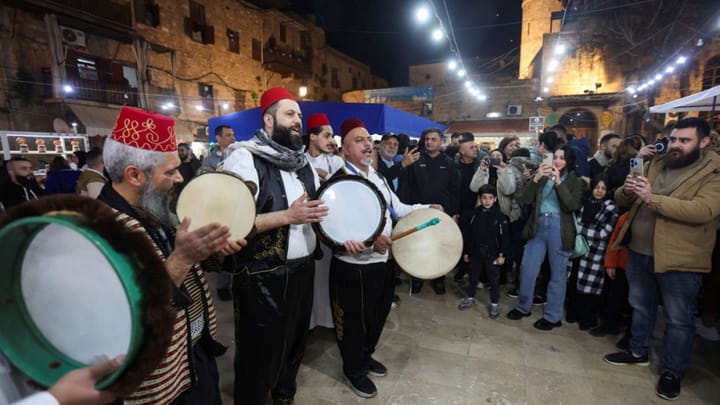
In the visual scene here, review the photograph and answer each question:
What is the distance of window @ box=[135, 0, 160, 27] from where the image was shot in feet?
52.0

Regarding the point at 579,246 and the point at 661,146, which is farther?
the point at 579,246

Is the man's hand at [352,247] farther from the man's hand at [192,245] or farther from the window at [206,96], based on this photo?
the window at [206,96]

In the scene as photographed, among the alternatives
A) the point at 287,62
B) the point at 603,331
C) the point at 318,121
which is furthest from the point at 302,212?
the point at 287,62

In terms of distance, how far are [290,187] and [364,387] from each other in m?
1.70

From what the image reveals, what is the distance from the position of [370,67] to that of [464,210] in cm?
3721

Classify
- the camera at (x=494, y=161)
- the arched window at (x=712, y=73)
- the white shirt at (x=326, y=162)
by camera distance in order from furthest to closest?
1. the arched window at (x=712, y=73)
2. the camera at (x=494, y=161)
3. the white shirt at (x=326, y=162)

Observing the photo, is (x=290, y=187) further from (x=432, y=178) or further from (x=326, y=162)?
(x=432, y=178)

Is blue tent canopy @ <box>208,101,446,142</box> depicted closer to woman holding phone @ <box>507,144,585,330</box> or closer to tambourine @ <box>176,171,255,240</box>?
woman holding phone @ <box>507,144,585,330</box>

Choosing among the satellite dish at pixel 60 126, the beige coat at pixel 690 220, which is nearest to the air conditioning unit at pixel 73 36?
the satellite dish at pixel 60 126

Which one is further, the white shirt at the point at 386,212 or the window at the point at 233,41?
the window at the point at 233,41

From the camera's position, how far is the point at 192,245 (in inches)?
45.4

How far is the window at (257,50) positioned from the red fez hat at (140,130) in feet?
78.9

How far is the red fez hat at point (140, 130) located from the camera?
1.40m

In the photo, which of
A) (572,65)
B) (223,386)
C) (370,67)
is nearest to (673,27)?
(572,65)
